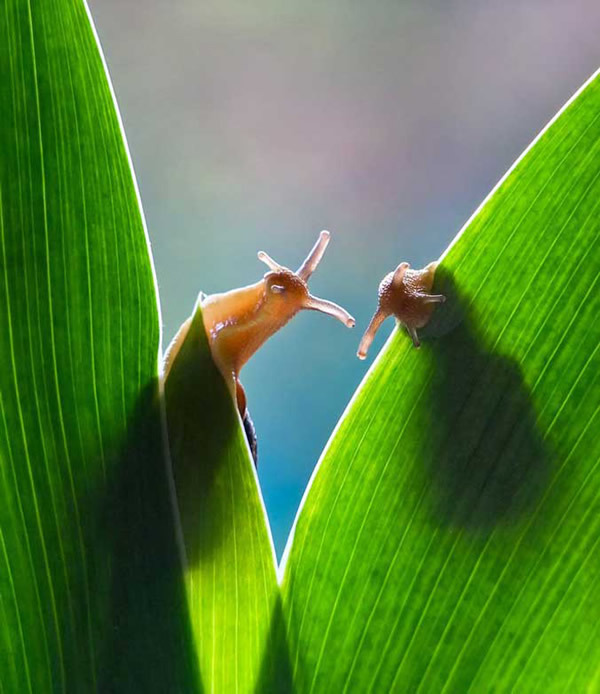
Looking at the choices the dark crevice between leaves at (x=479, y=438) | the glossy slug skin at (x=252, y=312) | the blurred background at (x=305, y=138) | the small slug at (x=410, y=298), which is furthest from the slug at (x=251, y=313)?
the blurred background at (x=305, y=138)

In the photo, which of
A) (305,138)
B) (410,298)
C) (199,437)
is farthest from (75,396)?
(305,138)

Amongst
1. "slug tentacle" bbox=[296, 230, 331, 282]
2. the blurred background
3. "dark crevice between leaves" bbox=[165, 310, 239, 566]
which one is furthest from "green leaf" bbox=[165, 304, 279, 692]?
the blurred background

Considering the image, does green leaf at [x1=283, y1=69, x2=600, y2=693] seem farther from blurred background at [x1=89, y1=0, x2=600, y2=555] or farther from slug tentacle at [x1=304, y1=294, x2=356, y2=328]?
blurred background at [x1=89, y1=0, x2=600, y2=555]

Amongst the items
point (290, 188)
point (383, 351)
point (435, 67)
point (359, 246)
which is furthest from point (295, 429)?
point (383, 351)

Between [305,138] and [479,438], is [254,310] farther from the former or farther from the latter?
[305,138]

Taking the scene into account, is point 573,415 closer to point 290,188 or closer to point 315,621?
point 315,621

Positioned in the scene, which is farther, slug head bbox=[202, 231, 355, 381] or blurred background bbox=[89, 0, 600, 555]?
blurred background bbox=[89, 0, 600, 555]
